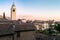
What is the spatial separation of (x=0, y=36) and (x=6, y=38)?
761mm

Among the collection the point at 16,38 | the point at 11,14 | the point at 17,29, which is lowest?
the point at 16,38

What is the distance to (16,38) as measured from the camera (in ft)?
51.4

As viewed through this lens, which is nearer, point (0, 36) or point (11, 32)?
point (0, 36)

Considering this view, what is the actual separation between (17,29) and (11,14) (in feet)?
51.1

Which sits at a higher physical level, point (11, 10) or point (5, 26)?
point (11, 10)

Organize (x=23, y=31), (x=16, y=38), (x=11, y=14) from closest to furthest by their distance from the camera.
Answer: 1. (x=16, y=38)
2. (x=23, y=31)
3. (x=11, y=14)

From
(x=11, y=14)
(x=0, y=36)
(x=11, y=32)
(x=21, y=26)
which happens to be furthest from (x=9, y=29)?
(x=11, y=14)

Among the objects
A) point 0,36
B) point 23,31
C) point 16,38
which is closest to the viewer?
point 0,36

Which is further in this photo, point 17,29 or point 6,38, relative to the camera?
point 17,29

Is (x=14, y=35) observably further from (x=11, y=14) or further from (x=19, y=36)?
(x=11, y=14)

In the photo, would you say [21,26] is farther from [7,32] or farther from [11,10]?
[11,10]

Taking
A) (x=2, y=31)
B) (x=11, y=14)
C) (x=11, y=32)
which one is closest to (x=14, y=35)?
(x=11, y=32)

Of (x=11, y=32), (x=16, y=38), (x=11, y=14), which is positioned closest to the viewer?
(x=11, y=32)

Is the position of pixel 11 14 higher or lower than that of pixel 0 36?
higher
